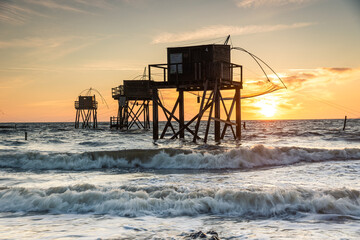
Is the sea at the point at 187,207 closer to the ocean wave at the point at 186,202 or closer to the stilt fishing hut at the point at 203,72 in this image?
the ocean wave at the point at 186,202

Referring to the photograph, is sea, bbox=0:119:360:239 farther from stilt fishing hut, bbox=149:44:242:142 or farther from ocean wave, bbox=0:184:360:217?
stilt fishing hut, bbox=149:44:242:142

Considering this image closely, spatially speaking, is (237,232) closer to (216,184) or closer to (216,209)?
(216,209)

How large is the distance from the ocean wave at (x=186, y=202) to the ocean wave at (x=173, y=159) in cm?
→ 659

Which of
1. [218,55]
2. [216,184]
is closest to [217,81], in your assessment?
[218,55]

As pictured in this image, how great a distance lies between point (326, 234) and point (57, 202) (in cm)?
579

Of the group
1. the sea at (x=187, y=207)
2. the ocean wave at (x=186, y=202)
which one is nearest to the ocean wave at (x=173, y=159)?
the sea at (x=187, y=207)

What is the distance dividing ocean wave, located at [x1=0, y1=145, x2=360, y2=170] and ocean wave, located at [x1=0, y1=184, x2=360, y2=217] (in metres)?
6.59

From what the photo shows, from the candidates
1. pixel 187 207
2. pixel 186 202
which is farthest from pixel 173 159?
pixel 187 207

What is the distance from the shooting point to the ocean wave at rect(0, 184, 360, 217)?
7.12 meters

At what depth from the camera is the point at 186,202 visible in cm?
747

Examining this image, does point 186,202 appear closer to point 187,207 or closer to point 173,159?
point 187,207

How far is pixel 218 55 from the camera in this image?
23531mm

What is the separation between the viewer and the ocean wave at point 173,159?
49.0ft

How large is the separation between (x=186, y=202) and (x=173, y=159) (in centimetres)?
808
